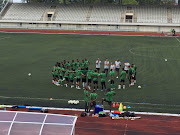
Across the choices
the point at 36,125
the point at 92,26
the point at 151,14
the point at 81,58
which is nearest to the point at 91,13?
the point at 92,26

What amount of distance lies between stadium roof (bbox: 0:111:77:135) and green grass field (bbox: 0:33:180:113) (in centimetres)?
537

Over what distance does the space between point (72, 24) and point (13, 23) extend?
38.4 feet

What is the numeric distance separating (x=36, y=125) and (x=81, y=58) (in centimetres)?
1883

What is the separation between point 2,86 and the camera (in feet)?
69.4

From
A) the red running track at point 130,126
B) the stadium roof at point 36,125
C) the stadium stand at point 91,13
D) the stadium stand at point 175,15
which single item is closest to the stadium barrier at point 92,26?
the stadium stand at point 91,13

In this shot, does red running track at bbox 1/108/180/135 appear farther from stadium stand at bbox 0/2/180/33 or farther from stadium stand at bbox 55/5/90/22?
stadium stand at bbox 55/5/90/22

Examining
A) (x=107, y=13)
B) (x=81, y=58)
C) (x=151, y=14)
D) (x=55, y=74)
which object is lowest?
(x=55, y=74)

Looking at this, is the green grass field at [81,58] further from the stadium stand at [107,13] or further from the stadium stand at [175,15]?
the stadium stand at [175,15]

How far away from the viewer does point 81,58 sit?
30359mm

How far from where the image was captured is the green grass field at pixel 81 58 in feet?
60.7

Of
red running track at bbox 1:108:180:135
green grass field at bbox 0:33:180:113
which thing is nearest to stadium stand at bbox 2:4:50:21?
green grass field at bbox 0:33:180:113

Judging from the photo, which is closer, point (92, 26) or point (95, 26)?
point (95, 26)

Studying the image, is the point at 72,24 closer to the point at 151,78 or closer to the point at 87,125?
the point at 151,78

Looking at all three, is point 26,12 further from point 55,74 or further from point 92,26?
point 55,74
